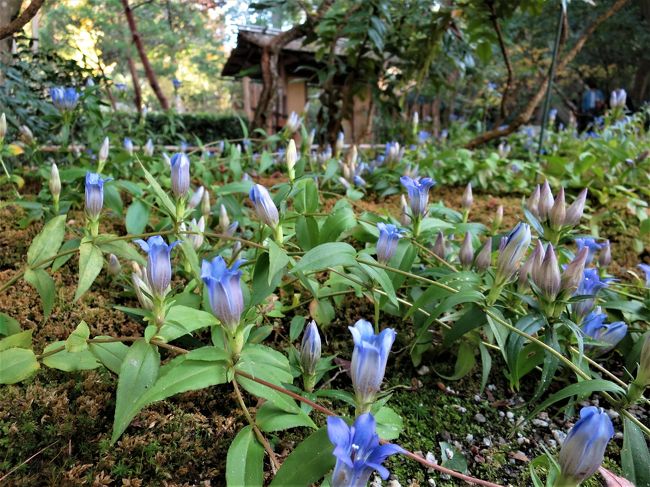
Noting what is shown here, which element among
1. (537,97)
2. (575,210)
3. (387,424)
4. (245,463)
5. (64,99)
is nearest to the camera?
(245,463)

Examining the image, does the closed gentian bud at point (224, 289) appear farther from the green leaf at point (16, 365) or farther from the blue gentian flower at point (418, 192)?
the blue gentian flower at point (418, 192)

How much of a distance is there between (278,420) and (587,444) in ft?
1.53

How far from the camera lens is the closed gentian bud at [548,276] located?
3.38ft

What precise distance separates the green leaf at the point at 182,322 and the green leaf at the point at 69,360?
200 mm

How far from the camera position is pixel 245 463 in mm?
758

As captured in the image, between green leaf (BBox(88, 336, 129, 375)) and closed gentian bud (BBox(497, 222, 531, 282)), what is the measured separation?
83 centimetres

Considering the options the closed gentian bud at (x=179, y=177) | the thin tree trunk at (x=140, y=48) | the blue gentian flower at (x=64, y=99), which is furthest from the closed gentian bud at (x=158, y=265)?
the thin tree trunk at (x=140, y=48)

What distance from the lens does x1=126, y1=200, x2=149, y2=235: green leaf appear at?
59.9 inches

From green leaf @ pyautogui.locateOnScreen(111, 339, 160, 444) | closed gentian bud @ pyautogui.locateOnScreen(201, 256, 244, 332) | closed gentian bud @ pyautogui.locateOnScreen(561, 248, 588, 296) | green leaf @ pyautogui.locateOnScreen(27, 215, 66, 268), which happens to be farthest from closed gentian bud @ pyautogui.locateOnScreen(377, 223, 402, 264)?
green leaf @ pyautogui.locateOnScreen(27, 215, 66, 268)

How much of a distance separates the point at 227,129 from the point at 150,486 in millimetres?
11355

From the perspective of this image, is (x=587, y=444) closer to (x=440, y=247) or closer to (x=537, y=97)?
(x=440, y=247)

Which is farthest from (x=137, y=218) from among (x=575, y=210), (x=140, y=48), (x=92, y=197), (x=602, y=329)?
(x=140, y=48)

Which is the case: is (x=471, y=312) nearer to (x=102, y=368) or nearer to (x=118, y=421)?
(x=118, y=421)

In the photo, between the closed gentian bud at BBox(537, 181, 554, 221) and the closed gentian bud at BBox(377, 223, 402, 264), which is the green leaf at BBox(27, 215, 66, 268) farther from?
the closed gentian bud at BBox(537, 181, 554, 221)
